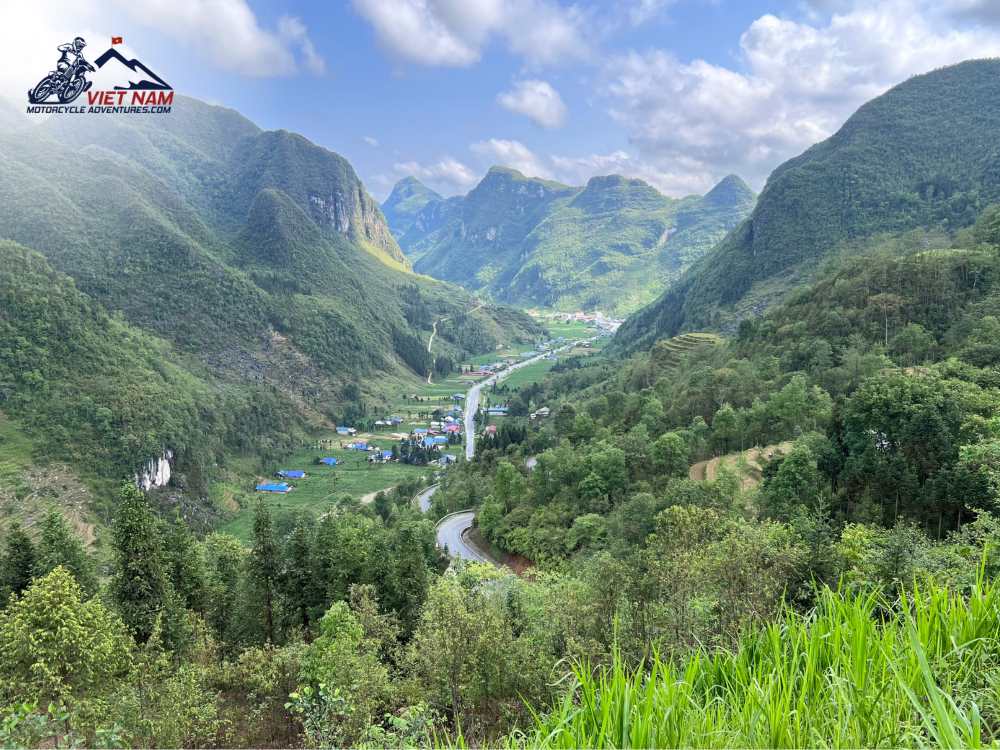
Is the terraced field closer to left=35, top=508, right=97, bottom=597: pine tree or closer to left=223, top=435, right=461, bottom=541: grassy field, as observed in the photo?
left=223, top=435, right=461, bottom=541: grassy field

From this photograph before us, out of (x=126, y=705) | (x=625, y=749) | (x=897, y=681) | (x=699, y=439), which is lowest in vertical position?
(x=126, y=705)

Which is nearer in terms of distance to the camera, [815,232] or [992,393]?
[992,393]

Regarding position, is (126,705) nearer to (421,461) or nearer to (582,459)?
(582,459)

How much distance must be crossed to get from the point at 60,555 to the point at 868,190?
165 m

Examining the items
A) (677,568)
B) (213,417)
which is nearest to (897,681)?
(677,568)

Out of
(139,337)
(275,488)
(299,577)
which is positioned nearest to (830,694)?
(299,577)

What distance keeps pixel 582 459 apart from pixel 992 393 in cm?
2928

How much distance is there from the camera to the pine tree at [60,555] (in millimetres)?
29641

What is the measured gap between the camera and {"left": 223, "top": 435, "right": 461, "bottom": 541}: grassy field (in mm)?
96812

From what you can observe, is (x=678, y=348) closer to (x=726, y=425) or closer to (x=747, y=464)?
(x=726, y=425)

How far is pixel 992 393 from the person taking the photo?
28062mm

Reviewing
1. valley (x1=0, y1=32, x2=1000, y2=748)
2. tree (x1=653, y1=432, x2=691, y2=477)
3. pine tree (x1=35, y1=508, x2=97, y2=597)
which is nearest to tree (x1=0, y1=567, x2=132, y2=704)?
valley (x1=0, y1=32, x2=1000, y2=748)

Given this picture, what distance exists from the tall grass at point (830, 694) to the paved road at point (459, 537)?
4310 cm

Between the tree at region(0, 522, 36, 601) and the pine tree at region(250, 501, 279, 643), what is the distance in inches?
469
